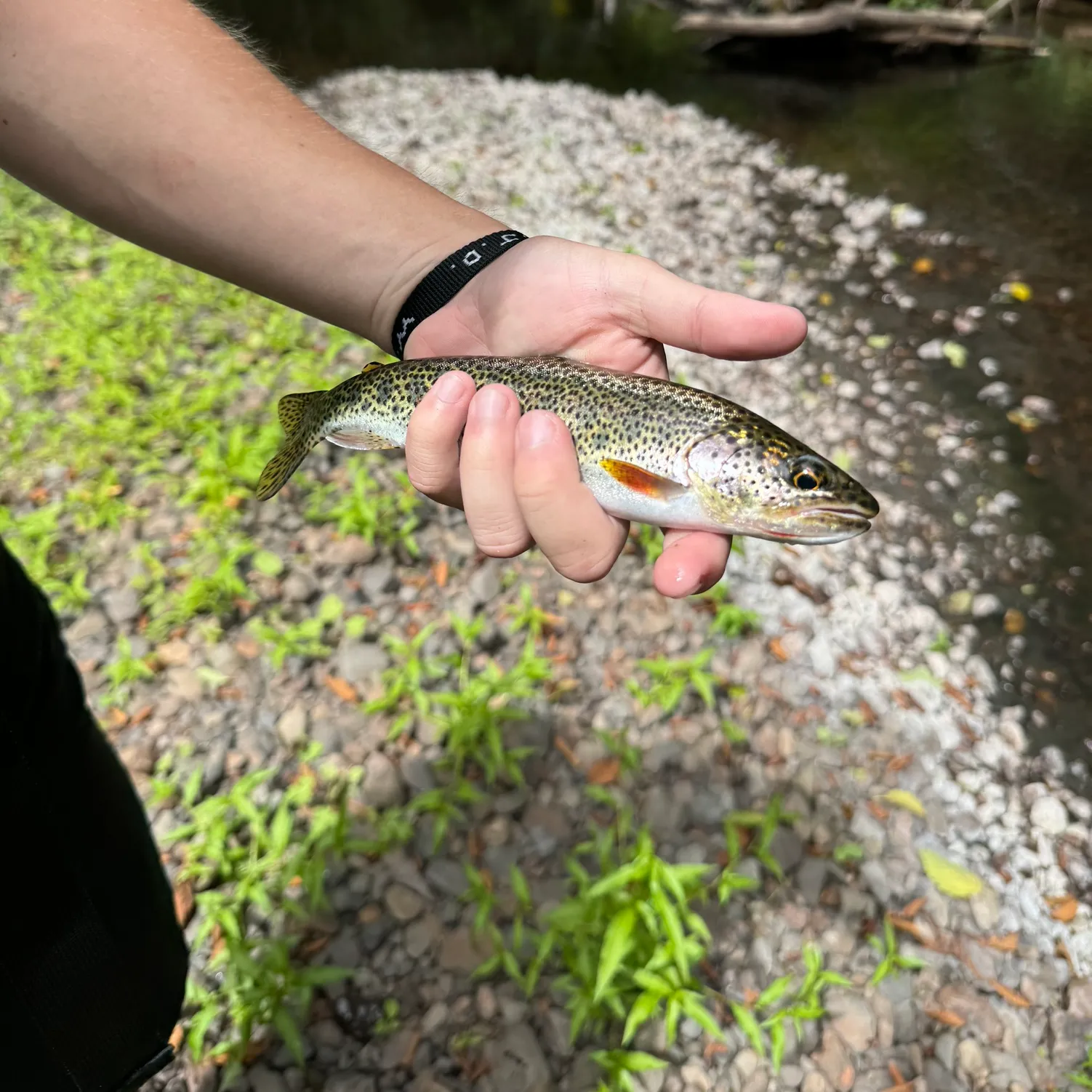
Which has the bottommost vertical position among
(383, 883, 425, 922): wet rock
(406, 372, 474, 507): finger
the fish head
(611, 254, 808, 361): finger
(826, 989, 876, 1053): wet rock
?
(826, 989, 876, 1053): wet rock

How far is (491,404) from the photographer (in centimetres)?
233

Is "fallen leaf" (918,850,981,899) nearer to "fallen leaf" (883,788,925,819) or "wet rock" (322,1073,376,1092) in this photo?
"fallen leaf" (883,788,925,819)

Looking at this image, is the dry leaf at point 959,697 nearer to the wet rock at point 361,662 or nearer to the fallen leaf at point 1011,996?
the fallen leaf at point 1011,996

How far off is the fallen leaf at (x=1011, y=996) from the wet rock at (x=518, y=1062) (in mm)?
2206

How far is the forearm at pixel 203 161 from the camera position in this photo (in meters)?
2.21

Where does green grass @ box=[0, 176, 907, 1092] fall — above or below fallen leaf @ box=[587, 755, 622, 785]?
above

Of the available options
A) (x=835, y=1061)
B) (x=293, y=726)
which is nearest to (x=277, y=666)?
(x=293, y=726)

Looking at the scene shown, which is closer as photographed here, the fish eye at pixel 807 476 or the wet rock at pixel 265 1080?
the fish eye at pixel 807 476

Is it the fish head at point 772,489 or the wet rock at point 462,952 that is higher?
the fish head at point 772,489

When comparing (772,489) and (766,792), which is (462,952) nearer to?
(766,792)

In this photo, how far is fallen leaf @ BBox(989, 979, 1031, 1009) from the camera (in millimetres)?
3605

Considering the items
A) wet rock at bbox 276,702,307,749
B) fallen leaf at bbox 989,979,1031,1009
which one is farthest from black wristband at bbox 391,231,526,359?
fallen leaf at bbox 989,979,1031,1009

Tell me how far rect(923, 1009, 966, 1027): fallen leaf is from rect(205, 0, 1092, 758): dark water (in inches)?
89.1

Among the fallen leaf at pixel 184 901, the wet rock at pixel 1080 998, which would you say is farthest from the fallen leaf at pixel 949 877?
the fallen leaf at pixel 184 901
